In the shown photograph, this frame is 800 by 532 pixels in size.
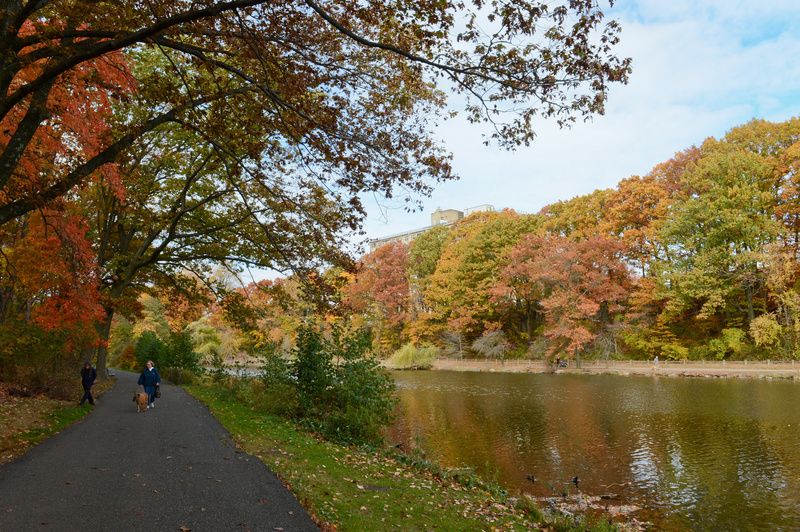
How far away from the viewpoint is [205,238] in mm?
19422

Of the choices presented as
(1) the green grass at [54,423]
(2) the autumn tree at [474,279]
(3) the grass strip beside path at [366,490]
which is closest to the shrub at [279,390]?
(3) the grass strip beside path at [366,490]

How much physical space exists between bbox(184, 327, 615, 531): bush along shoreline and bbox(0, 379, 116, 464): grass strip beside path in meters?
3.34

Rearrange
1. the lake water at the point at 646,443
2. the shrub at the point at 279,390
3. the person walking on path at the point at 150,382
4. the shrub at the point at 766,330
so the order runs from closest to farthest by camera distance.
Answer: the lake water at the point at 646,443, the shrub at the point at 279,390, the person walking on path at the point at 150,382, the shrub at the point at 766,330

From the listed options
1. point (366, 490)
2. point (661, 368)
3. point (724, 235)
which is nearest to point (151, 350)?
point (366, 490)

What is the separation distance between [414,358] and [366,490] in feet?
141

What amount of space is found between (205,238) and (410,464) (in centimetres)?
1244

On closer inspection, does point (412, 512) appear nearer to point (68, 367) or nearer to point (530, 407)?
point (530, 407)

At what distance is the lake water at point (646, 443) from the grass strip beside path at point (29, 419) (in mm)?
8196

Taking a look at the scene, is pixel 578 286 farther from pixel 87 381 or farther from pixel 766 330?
pixel 87 381

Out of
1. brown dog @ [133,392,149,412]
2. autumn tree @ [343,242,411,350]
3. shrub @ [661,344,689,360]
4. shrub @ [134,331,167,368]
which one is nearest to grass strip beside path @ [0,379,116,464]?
brown dog @ [133,392,149,412]

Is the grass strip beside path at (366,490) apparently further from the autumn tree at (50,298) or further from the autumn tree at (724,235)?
the autumn tree at (724,235)

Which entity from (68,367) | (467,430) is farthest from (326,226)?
(68,367)

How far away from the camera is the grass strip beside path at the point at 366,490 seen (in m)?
6.49

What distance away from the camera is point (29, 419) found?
11359mm
